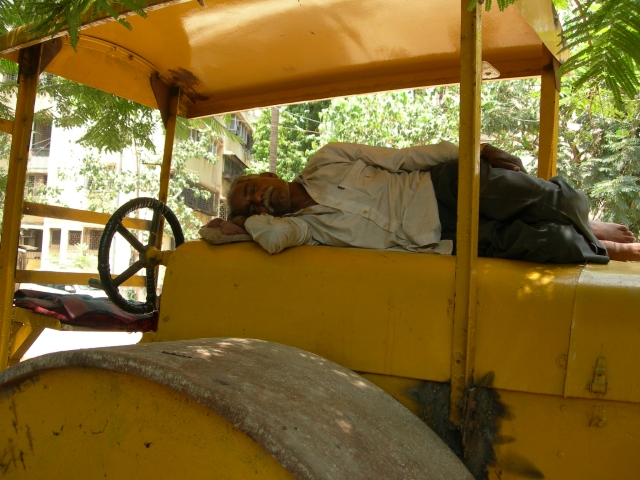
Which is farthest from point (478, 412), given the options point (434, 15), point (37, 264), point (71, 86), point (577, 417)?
point (37, 264)

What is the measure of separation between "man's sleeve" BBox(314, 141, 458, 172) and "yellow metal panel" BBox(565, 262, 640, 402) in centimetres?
102

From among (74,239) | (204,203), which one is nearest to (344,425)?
(74,239)

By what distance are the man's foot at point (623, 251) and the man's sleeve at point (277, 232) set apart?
4.42ft

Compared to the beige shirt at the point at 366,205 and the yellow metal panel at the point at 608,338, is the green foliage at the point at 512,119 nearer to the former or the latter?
the beige shirt at the point at 366,205

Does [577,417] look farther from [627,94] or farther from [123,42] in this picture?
[123,42]

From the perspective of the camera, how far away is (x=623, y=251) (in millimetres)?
2682

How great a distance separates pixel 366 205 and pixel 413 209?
0.20 m

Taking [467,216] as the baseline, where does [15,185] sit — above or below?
above

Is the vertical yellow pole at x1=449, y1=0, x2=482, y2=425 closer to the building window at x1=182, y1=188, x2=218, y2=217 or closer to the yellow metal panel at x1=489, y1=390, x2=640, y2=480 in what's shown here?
the yellow metal panel at x1=489, y1=390, x2=640, y2=480

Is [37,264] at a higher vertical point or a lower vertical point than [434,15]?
lower

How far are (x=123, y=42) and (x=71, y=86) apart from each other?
2.79 metres

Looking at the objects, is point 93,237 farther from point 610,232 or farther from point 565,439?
point 565,439

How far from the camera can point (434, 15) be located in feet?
9.54

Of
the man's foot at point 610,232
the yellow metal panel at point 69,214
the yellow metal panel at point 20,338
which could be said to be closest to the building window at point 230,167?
the yellow metal panel at point 69,214
